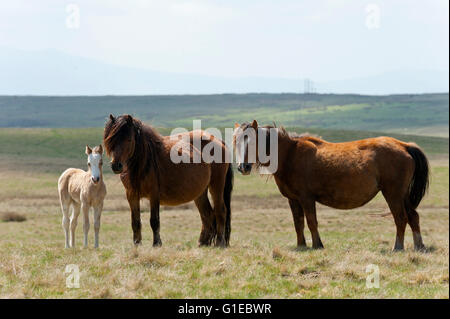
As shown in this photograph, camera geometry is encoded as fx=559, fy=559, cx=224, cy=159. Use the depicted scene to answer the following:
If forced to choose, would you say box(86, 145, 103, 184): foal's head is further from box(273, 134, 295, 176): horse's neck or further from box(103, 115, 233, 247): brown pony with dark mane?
box(273, 134, 295, 176): horse's neck

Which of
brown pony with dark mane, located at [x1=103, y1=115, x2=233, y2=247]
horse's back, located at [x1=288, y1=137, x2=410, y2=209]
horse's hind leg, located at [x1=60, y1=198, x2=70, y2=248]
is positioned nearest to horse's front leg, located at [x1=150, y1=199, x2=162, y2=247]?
brown pony with dark mane, located at [x1=103, y1=115, x2=233, y2=247]

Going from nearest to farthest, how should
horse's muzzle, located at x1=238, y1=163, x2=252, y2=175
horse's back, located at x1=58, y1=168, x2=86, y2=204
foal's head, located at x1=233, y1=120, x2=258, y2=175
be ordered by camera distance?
horse's muzzle, located at x1=238, y1=163, x2=252, y2=175
foal's head, located at x1=233, y1=120, x2=258, y2=175
horse's back, located at x1=58, y1=168, x2=86, y2=204

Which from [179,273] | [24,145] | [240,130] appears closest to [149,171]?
[240,130]

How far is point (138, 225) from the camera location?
11.9 metres

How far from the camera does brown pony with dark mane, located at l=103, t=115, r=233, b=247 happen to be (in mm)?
11227

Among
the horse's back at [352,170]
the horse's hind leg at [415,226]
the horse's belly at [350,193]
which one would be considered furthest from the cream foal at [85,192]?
the horse's hind leg at [415,226]

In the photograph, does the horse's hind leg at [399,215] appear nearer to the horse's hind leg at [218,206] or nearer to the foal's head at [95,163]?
the horse's hind leg at [218,206]

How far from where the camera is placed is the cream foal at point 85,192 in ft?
42.1

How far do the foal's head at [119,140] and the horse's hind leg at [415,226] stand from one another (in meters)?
6.34

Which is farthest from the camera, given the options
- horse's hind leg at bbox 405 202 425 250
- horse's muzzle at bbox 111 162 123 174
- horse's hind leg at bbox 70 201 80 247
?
horse's hind leg at bbox 70 201 80 247

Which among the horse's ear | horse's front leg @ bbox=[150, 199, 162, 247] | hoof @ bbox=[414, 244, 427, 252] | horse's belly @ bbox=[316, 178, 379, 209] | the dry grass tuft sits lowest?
the dry grass tuft

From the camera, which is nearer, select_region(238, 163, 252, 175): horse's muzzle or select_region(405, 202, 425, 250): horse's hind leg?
select_region(238, 163, 252, 175): horse's muzzle

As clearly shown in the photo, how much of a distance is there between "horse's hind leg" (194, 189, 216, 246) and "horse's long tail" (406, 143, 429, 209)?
4.63 metres
